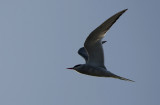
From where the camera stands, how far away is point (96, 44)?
14.3 m

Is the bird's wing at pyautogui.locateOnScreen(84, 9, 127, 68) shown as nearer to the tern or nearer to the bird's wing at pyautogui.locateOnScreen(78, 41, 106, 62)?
the tern

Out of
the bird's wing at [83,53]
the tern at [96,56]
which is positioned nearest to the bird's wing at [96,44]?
the tern at [96,56]

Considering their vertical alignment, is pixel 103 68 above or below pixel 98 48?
below

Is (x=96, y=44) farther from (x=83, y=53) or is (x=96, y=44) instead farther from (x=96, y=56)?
(x=83, y=53)

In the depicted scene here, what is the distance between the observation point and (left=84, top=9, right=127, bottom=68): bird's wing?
13.5 m

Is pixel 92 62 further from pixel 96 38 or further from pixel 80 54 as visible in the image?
pixel 80 54

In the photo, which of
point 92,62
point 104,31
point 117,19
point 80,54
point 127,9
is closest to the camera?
point 127,9

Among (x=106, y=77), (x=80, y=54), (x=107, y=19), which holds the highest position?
(x=107, y=19)

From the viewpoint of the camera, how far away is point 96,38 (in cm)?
1409

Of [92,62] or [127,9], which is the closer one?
[127,9]

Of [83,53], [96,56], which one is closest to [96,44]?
[96,56]

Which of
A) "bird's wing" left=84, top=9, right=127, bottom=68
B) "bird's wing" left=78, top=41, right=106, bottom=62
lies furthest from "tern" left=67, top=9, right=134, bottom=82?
"bird's wing" left=78, top=41, right=106, bottom=62

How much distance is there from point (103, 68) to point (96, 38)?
52.8 inches

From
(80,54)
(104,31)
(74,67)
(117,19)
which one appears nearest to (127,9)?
(117,19)
